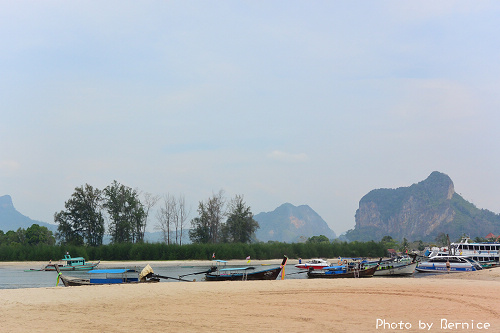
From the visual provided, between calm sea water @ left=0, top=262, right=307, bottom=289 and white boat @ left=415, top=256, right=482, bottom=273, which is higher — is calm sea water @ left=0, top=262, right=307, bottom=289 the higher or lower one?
the lower one

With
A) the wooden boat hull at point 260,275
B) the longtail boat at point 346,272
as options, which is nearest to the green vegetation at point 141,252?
the longtail boat at point 346,272

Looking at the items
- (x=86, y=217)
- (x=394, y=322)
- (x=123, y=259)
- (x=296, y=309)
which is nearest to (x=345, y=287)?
(x=296, y=309)

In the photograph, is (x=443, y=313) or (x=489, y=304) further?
(x=489, y=304)

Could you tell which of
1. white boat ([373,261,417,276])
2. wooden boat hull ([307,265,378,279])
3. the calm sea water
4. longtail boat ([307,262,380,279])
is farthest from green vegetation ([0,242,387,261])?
longtail boat ([307,262,380,279])

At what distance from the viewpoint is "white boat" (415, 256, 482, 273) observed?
44188mm

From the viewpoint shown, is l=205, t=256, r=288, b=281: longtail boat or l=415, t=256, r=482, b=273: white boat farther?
l=415, t=256, r=482, b=273: white boat

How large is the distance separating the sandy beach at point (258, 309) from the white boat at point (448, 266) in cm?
2078

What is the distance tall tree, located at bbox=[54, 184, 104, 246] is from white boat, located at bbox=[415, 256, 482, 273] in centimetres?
6418

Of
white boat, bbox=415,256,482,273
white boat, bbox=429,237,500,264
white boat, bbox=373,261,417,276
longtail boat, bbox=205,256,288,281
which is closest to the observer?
longtail boat, bbox=205,256,288,281

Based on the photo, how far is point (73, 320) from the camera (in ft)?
57.1

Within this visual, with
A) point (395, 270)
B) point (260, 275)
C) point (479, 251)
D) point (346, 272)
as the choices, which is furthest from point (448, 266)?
point (479, 251)

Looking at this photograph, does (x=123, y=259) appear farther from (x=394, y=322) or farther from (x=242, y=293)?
(x=394, y=322)

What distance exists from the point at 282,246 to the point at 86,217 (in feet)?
124

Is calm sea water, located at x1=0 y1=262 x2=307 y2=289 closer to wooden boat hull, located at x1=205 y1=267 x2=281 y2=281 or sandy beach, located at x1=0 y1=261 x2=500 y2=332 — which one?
wooden boat hull, located at x1=205 y1=267 x2=281 y2=281
